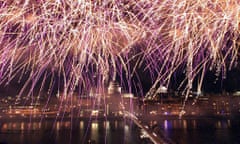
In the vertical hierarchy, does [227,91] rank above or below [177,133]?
above

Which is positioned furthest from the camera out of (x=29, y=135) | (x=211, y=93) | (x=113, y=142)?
(x=211, y=93)

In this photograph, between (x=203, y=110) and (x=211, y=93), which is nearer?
(x=203, y=110)

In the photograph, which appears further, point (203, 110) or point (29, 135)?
point (203, 110)

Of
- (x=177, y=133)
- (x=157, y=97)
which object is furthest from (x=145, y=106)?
(x=177, y=133)

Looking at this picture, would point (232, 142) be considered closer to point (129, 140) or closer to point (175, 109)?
point (129, 140)

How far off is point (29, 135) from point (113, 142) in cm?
1038

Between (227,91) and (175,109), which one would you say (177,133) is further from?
(227,91)

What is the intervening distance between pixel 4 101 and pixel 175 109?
32.7 m

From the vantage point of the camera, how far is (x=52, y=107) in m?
57.9

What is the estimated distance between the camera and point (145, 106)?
56.0 meters

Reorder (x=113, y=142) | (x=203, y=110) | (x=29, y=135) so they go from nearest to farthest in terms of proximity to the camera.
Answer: (x=113, y=142)
(x=29, y=135)
(x=203, y=110)

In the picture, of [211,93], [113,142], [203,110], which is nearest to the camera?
[113,142]

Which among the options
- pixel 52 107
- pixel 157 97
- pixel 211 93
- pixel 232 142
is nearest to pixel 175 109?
pixel 157 97

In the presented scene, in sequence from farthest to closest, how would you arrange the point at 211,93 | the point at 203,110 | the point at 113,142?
the point at 211,93 → the point at 203,110 → the point at 113,142
